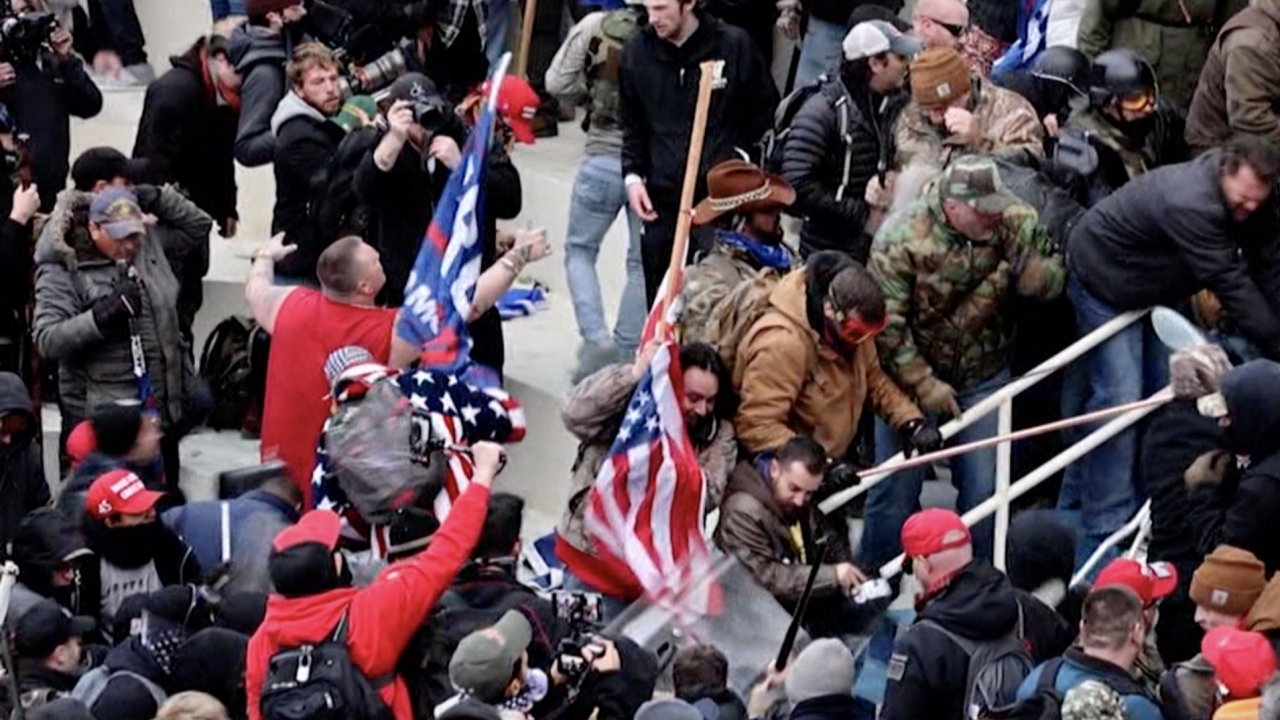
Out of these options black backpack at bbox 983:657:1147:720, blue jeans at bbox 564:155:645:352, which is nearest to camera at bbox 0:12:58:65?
blue jeans at bbox 564:155:645:352

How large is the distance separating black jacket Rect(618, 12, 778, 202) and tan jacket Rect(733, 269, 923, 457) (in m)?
1.98

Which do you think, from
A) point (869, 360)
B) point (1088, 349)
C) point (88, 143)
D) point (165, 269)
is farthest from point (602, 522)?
point (88, 143)

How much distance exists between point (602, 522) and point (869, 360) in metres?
1.07

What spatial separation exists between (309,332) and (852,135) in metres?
2.10

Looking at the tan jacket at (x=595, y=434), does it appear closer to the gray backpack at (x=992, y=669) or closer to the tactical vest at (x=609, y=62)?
the gray backpack at (x=992, y=669)

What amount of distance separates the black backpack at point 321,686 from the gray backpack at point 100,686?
1.80ft

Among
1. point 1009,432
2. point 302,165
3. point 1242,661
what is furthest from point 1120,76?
point 302,165

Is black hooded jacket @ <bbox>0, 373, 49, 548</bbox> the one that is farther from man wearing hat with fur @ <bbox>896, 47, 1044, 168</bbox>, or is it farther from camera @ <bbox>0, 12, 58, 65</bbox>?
man wearing hat with fur @ <bbox>896, 47, 1044, 168</bbox>

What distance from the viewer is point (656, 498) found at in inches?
435

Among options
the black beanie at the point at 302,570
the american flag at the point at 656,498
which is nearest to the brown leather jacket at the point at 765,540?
the american flag at the point at 656,498

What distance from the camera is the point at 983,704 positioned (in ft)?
31.2

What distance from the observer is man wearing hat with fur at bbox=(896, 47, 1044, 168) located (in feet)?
39.9

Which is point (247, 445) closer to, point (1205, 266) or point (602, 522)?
point (602, 522)

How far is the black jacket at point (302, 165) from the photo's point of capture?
44.5 feet
